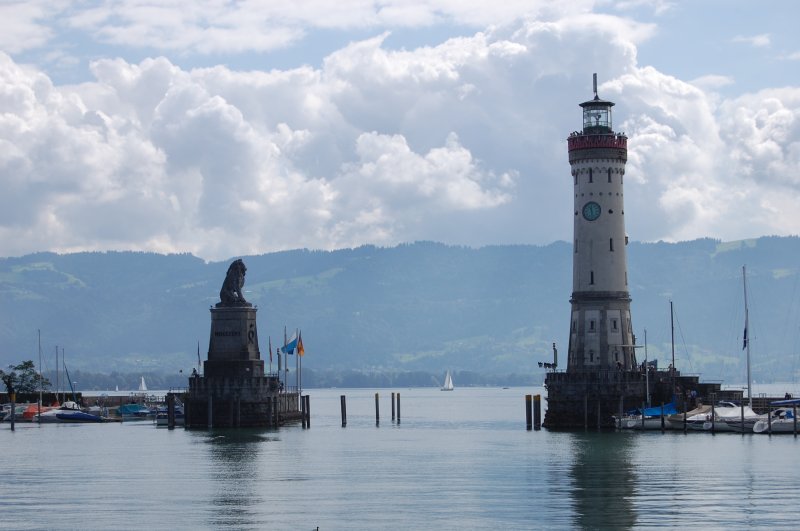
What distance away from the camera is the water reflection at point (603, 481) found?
63188 mm

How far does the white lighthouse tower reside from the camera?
115 metres

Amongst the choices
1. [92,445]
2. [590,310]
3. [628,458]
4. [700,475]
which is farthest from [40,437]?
[700,475]

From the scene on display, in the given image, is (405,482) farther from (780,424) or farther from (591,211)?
(591,211)

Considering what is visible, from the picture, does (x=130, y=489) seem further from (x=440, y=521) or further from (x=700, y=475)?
(x=700, y=475)

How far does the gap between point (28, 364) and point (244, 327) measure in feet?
230

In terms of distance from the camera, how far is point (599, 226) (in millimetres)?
114750

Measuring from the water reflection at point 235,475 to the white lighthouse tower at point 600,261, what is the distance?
26.5 metres

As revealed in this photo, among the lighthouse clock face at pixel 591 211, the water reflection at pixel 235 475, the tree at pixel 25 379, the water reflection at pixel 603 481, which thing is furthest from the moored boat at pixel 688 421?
the tree at pixel 25 379

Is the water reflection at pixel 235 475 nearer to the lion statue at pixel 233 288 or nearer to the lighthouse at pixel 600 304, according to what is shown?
the lion statue at pixel 233 288

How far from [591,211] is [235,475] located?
4140cm

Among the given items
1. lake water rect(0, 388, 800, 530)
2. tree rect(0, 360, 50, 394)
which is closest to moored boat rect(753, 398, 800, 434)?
lake water rect(0, 388, 800, 530)

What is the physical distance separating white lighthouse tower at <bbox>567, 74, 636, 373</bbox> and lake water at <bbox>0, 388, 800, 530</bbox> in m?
7.23

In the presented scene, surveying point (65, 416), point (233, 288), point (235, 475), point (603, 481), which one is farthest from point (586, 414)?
point (65, 416)

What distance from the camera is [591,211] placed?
115 metres
